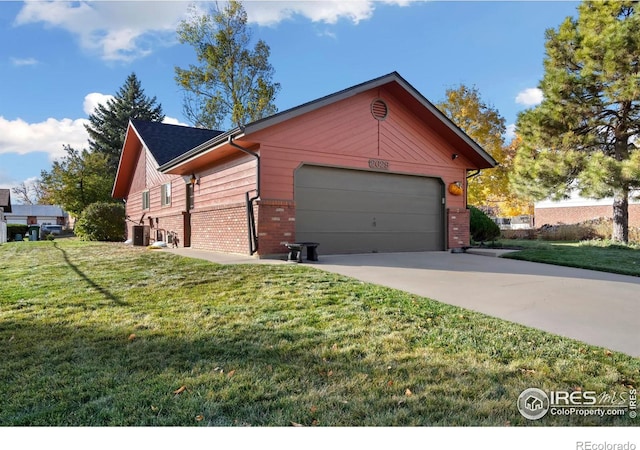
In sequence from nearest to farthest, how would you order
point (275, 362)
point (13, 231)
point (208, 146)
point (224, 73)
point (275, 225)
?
1. point (275, 362)
2. point (275, 225)
3. point (208, 146)
4. point (224, 73)
5. point (13, 231)

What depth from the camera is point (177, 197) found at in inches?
528

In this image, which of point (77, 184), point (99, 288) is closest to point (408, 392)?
point (99, 288)

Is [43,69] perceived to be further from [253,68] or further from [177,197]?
[253,68]

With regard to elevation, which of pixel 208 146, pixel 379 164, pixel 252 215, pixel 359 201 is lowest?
pixel 252 215

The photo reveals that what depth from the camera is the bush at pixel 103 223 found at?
19453mm

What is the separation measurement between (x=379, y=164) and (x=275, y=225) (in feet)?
11.0

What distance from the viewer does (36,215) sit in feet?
185

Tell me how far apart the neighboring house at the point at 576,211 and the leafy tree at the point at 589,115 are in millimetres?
8156

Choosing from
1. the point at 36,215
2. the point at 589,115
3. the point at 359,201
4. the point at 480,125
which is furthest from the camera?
the point at 36,215

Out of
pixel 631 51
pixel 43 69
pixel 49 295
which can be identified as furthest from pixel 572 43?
pixel 49 295

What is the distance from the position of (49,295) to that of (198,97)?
63.7 feet

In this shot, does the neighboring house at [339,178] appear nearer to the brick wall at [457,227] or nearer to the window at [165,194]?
the brick wall at [457,227]

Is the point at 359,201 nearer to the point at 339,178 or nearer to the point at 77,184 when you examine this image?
the point at 339,178

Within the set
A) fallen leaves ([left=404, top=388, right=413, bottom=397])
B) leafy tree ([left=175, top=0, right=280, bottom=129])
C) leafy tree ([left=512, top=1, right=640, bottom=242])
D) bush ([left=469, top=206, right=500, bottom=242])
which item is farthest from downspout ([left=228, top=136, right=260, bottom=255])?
leafy tree ([left=175, top=0, right=280, bottom=129])
